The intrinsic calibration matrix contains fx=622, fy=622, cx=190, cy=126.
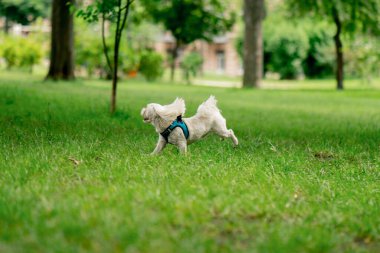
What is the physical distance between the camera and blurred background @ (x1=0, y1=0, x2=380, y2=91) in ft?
88.7

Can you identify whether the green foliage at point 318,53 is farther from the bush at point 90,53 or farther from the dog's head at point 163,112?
the dog's head at point 163,112

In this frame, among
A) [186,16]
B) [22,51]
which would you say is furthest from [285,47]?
[22,51]

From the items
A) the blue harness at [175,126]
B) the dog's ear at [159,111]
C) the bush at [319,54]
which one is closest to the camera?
the dog's ear at [159,111]

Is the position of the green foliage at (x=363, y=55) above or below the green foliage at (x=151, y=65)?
above

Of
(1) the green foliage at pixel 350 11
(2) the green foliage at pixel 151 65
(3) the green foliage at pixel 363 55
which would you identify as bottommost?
(2) the green foliage at pixel 151 65

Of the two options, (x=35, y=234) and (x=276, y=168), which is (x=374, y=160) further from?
(x=35, y=234)

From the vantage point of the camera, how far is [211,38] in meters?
37.5

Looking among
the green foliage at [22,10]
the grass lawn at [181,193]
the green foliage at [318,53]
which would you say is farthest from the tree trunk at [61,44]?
the green foliage at [22,10]

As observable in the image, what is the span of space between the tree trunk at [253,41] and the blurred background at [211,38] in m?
0.04

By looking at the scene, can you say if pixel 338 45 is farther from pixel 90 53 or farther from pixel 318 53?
pixel 318 53

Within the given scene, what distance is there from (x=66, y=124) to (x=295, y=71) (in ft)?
124

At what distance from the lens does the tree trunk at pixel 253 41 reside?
2708 centimetres

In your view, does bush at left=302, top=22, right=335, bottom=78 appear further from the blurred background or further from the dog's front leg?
the dog's front leg

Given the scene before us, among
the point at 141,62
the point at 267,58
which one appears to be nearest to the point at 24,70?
the point at 141,62
